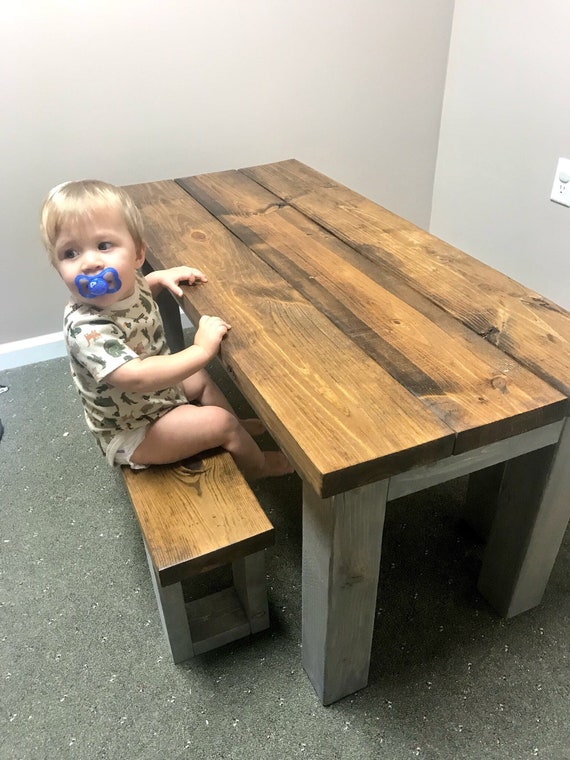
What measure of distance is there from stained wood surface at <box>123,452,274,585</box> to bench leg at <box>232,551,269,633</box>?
122 millimetres

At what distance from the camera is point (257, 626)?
124 centimetres

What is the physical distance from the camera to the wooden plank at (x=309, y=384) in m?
0.81

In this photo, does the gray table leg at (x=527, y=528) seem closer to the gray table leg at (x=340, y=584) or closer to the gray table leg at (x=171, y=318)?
the gray table leg at (x=340, y=584)

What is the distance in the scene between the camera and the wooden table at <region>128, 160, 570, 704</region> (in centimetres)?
85

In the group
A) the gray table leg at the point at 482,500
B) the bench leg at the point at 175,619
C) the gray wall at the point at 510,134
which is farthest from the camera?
the gray wall at the point at 510,134

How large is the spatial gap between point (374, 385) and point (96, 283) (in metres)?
0.51

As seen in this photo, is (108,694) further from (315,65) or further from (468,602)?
(315,65)

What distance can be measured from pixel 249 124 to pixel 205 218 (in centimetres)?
72

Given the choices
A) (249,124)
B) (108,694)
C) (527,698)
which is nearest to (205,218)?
(249,124)

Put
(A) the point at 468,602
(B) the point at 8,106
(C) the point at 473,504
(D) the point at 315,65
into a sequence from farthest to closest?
(D) the point at 315,65
(B) the point at 8,106
(C) the point at 473,504
(A) the point at 468,602

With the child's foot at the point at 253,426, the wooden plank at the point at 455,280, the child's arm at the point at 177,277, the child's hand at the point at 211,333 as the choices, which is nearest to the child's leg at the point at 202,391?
the child's foot at the point at 253,426

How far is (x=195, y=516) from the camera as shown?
41.0 inches

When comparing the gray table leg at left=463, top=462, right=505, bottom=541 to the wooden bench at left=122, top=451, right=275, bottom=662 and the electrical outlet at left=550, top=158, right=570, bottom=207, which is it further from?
the electrical outlet at left=550, top=158, right=570, bottom=207

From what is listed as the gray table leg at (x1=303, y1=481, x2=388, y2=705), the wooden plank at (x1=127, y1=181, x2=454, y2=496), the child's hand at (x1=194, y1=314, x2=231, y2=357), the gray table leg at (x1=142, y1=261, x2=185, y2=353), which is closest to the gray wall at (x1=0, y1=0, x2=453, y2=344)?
the gray table leg at (x1=142, y1=261, x2=185, y2=353)
